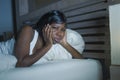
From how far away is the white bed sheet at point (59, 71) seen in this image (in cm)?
92

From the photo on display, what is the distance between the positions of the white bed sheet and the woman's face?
23 centimetres

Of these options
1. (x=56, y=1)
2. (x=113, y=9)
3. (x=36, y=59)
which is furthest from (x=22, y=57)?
(x=56, y=1)

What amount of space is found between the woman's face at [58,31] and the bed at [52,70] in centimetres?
24

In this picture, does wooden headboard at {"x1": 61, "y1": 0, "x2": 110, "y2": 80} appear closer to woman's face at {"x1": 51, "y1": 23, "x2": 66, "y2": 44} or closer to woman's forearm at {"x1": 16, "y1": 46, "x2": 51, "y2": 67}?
woman's face at {"x1": 51, "y1": 23, "x2": 66, "y2": 44}

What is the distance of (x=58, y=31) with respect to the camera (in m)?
1.30

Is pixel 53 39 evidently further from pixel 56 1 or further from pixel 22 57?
pixel 56 1

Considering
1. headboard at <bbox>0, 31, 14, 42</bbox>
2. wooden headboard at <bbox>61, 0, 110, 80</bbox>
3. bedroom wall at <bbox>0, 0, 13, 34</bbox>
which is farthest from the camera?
bedroom wall at <bbox>0, 0, 13, 34</bbox>

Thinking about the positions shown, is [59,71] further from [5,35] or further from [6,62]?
[5,35]

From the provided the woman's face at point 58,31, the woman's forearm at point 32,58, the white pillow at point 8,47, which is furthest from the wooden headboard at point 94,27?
the white pillow at point 8,47

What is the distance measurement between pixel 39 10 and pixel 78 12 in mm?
674

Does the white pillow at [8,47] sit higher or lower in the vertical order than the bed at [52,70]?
higher

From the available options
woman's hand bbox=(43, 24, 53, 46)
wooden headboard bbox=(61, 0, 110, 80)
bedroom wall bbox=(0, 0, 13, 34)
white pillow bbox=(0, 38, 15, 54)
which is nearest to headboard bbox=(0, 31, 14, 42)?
bedroom wall bbox=(0, 0, 13, 34)

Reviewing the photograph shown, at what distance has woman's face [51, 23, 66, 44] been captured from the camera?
50.9 inches

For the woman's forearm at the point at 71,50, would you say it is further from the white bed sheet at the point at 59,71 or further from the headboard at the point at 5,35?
the headboard at the point at 5,35
